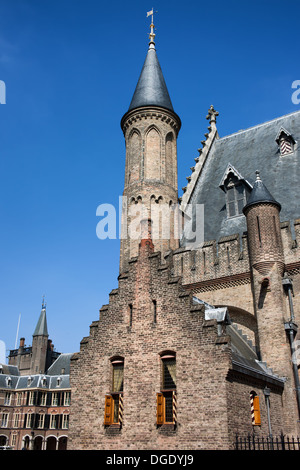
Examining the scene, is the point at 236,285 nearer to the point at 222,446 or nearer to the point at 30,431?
the point at 222,446

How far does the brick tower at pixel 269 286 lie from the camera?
18.6 metres

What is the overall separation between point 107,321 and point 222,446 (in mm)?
6687

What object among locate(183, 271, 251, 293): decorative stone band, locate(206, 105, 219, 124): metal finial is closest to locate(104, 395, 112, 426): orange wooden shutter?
locate(183, 271, 251, 293): decorative stone band

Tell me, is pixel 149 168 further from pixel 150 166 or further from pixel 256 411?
pixel 256 411

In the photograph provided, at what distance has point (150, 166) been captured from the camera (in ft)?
90.9

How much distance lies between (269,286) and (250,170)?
10218 millimetres

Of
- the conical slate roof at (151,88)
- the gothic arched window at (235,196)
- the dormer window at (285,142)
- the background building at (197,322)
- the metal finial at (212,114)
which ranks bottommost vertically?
the background building at (197,322)

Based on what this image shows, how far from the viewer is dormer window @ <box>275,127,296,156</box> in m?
27.4

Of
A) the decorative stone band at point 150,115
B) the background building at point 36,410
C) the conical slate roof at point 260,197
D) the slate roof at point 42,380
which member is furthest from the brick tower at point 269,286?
the slate roof at point 42,380

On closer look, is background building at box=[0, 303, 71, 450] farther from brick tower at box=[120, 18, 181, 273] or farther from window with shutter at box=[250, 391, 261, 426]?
window with shutter at box=[250, 391, 261, 426]

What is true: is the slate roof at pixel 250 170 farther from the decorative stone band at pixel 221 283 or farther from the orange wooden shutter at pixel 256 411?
the orange wooden shutter at pixel 256 411

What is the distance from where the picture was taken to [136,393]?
15.8m

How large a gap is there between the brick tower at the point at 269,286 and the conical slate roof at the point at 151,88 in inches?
407
